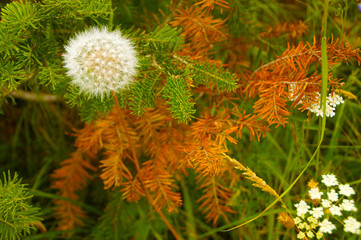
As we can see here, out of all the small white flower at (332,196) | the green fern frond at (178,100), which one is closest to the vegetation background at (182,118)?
the green fern frond at (178,100)

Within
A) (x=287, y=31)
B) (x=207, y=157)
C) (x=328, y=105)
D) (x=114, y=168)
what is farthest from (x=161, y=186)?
(x=287, y=31)

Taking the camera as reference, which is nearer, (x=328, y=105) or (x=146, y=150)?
(x=328, y=105)

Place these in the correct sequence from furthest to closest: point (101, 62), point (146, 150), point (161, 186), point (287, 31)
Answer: point (287, 31) < point (146, 150) < point (161, 186) < point (101, 62)

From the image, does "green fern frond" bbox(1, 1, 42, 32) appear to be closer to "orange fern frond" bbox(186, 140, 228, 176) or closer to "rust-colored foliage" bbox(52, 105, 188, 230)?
"rust-colored foliage" bbox(52, 105, 188, 230)

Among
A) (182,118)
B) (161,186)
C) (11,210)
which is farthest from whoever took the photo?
(161,186)

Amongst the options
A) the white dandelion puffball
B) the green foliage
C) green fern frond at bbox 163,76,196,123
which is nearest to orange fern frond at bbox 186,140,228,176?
green fern frond at bbox 163,76,196,123

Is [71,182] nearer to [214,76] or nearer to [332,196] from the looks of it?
[214,76]
